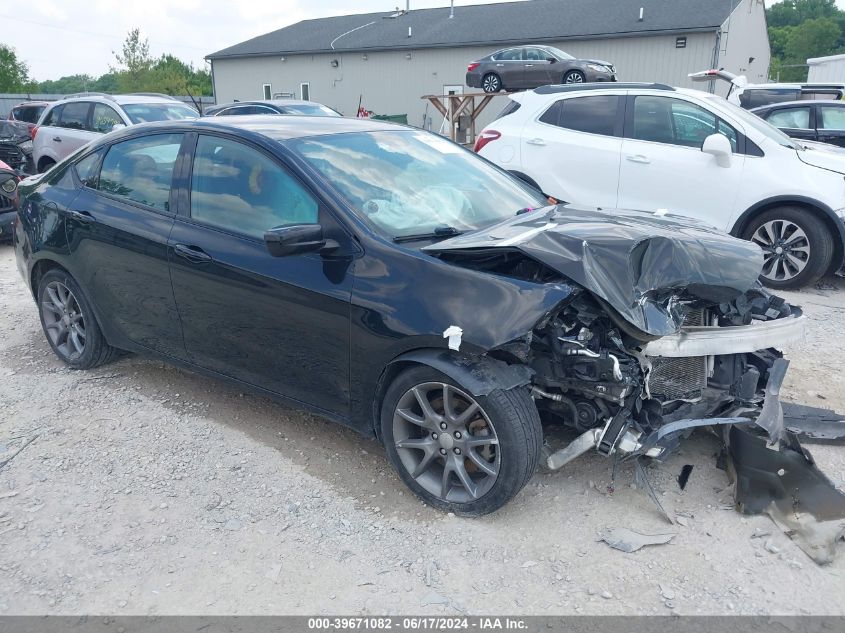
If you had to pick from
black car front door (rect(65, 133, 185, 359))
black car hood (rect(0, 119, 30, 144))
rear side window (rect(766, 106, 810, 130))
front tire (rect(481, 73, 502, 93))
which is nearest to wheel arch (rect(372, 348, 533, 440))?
black car front door (rect(65, 133, 185, 359))

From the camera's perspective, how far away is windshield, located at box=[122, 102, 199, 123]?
36.9 ft

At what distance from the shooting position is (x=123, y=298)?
441 cm

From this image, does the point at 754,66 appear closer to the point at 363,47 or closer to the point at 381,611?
the point at 363,47

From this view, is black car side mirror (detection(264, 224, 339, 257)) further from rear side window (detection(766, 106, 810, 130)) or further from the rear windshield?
the rear windshield

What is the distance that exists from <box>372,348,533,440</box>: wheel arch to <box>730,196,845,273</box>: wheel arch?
4.84 metres

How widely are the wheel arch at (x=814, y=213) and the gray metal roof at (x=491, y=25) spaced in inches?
831

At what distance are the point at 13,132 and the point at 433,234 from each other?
46.1 ft

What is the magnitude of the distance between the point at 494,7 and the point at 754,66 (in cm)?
1269

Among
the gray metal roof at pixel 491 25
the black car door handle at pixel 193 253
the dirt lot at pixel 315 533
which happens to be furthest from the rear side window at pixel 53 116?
the gray metal roof at pixel 491 25

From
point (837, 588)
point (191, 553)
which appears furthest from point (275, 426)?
point (837, 588)

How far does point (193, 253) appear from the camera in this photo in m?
3.90

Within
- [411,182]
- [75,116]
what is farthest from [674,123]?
[75,116]

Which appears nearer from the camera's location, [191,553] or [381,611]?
[381,611]

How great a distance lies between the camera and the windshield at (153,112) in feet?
36.9
